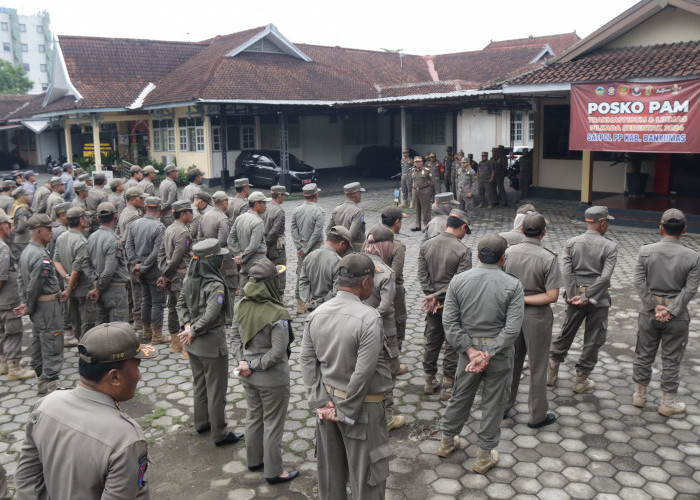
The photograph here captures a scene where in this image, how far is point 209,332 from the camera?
16.2ft

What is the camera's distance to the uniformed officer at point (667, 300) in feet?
17.2

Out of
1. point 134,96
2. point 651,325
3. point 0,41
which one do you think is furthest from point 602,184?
point 0,41

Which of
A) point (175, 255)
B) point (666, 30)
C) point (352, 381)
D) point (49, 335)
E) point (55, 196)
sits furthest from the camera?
point (666, 30)

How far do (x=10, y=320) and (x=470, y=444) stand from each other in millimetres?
5102

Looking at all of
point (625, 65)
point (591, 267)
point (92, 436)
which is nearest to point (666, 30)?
point (625, 65)

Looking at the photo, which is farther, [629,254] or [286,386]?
[629,254]

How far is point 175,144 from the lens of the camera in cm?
2594

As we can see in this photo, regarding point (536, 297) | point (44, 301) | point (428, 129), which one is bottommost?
point (44, 301)

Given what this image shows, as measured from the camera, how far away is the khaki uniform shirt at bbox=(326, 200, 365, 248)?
808 cm

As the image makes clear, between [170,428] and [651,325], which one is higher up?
[651,325]

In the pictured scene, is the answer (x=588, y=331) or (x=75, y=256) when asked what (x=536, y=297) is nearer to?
(x=588, y=331)

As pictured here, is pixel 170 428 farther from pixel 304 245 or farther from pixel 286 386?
pixel 304 245

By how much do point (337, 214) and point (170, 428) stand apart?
3813 millimetres

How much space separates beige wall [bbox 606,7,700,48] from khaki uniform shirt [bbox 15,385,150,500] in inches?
628
